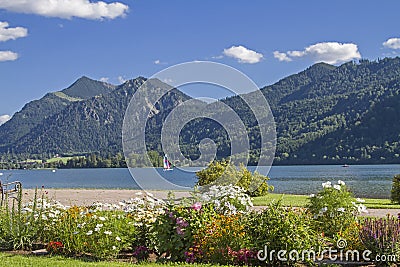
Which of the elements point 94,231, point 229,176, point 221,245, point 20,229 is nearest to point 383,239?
point 221,245

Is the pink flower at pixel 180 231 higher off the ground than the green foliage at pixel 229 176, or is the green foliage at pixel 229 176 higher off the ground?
the green foliage at pixel 229 176

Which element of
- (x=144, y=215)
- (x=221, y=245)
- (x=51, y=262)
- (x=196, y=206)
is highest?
(x=196, y=206)

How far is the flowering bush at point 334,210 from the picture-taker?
9906 mm

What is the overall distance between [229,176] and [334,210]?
13.1m

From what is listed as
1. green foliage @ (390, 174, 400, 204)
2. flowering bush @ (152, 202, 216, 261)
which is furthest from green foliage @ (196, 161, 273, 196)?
flowering bush @ (152, 202, 216, 261)

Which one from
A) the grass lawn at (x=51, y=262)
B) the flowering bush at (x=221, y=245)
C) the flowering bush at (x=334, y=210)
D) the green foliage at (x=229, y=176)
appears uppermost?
the green foliage at (x=229, y=176)

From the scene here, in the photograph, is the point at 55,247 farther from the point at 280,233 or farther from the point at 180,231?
the point at 280,233

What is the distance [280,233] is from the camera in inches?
319

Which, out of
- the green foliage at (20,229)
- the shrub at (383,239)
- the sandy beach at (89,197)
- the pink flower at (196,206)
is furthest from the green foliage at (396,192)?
the green foliage at (20,229)

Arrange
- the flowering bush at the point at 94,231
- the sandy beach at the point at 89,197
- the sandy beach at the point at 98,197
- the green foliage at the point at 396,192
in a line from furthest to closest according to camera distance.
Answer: the green foliage at the point at 396,192, the sandy beach at the point at 89,197, the sandy beach at the point at 98,197, the flowering bush at the point at 94,231

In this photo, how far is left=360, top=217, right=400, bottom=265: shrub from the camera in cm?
796

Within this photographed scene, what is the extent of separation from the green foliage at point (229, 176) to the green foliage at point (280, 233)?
1329 centimetres

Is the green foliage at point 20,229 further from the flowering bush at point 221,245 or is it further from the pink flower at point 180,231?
the flowering bush at point 221,245

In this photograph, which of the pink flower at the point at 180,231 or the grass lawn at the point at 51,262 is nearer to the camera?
the grass lawn at the point at 51,262
